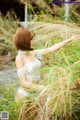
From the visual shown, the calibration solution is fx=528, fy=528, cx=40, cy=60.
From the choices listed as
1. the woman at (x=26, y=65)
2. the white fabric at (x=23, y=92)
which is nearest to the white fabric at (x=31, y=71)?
the woman at (x=26, y=65)

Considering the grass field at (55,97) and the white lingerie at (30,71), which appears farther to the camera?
the white lingerie at (30,71)

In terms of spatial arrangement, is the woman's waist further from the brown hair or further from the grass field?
the brown hair

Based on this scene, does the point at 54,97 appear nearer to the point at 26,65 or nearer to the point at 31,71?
the point at 31,71

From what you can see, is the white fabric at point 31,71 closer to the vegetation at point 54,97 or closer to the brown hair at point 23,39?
the vegetation at point 54,97

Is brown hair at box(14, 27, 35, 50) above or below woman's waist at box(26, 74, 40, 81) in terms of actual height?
above

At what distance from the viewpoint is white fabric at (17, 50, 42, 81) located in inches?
173

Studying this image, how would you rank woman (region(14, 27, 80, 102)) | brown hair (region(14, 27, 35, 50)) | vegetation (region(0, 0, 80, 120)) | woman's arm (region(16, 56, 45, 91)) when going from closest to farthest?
1. vegetation (region(0, 0, 80, 120))
2. woman's arm (region(16, 56, 45, 91))
3. woman (region(14, 27, 80, 102))
4. brown hair (region(14, 27, 35, 50))

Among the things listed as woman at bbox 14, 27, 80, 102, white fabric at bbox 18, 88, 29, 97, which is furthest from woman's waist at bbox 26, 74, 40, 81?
white fabric at bbox 18, 88, 29, 97

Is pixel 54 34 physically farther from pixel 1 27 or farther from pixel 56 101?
pixel 1 27

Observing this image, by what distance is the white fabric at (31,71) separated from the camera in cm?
440

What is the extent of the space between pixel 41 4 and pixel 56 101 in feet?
13.5

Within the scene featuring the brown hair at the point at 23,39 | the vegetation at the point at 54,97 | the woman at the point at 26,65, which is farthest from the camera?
the brown hair at the point at 23,39

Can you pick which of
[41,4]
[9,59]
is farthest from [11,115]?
[9,59]

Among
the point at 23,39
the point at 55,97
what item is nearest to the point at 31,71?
the point at 23,39
